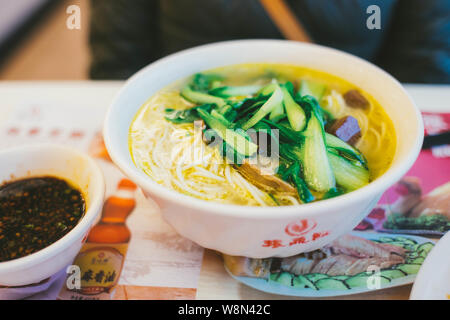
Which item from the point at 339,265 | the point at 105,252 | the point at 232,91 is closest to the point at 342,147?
the point at 339,265

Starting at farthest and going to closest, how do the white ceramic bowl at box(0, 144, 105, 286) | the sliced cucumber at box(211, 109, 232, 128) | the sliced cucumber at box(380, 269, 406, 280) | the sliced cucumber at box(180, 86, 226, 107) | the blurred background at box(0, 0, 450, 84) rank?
the blurred background at box(0, 0, 450, 84), the sliced cucumber at box(180, 86, 226, 107), the sliced cucumber at box(211, 109, 232, 128), the sliced cucumber at box(380, 269, 406, 280), the white ceramic bowl at box(0, 144, 105, 286)

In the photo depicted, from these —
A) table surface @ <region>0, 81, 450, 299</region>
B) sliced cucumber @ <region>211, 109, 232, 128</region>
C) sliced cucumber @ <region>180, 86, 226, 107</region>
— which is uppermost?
sliced cucumber @ <region>211, 109, 232, 128</region>

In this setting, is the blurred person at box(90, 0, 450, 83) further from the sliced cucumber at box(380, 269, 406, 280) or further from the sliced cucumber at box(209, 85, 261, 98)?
the sliced cucumber at box(380, 269, 406, 280)

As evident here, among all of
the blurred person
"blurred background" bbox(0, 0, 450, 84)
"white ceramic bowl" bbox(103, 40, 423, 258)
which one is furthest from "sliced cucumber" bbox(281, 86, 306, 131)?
the blurred person

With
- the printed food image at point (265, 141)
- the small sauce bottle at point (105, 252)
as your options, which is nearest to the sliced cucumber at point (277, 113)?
the printed food image at point (265, 141)

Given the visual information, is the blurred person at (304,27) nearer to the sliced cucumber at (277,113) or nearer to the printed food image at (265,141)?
the printed food image at (265,141)

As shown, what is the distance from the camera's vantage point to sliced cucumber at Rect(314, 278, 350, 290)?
0.89m

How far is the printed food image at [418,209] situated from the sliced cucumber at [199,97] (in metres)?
0.60

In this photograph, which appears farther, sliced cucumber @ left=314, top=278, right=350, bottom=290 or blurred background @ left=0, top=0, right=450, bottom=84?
blurred background @ left=0, top=0, right=450, bottom=84

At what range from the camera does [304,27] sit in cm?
179

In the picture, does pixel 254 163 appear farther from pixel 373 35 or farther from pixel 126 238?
pixel 373 35

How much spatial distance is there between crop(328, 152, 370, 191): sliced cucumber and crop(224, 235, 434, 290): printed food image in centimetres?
20

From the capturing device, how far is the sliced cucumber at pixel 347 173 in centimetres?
87

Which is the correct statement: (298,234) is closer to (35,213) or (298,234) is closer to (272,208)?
(272,208)
